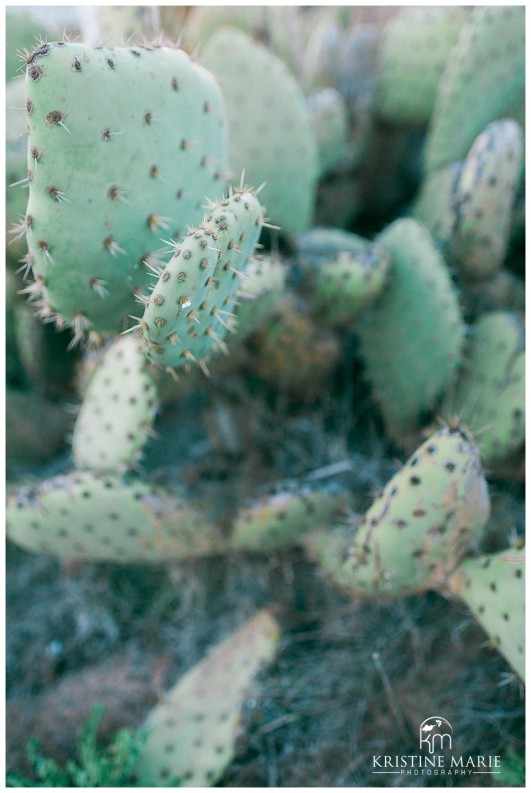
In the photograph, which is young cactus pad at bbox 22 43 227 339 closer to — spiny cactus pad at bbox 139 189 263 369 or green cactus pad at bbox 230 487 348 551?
spiny cactus pad at bbox 139 189 263 369

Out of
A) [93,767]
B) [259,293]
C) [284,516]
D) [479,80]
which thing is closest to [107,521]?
[284,516]

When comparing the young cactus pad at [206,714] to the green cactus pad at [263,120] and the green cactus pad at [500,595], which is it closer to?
the green cactus pad at [500,595]

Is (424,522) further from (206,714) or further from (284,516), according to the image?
(206,714)

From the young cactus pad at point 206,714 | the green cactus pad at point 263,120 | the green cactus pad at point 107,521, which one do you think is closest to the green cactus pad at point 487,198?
the green cactus pad at point 263,120

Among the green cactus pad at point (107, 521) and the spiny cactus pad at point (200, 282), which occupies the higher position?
the spiny cactus pad at point (200, 282)

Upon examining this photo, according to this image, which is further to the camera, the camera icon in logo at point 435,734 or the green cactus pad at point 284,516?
the green cactus pad at point 284,516

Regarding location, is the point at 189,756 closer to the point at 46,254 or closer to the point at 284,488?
the point at 284,488
